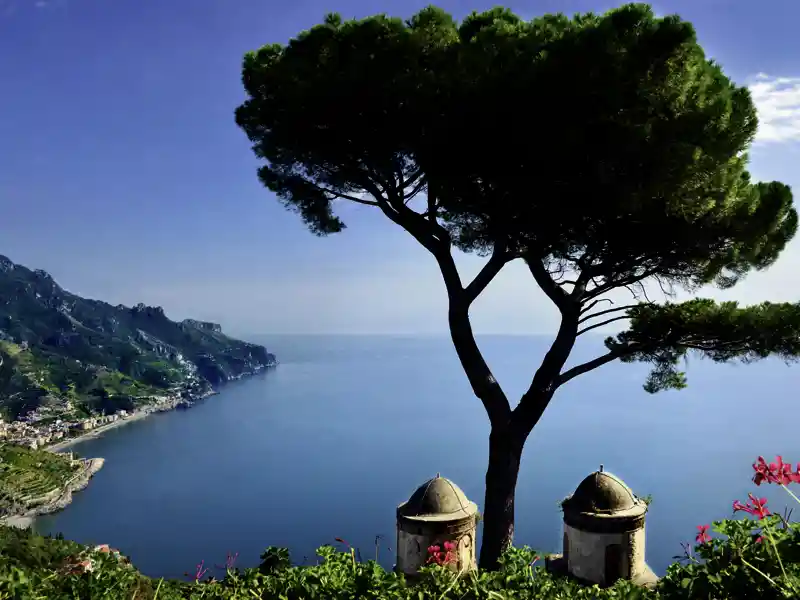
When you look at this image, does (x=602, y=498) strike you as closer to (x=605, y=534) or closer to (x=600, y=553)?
(x=605, y=534)

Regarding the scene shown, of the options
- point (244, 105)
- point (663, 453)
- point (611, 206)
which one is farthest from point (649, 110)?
point (663, 453)

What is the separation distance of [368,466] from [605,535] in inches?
2391

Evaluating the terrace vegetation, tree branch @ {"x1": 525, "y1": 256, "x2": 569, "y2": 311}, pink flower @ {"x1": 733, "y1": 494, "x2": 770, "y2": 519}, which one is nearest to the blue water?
the terrace vegetation

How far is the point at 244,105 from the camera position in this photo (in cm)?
750

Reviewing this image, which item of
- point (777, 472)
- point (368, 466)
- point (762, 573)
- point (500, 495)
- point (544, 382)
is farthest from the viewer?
point (368, 466)

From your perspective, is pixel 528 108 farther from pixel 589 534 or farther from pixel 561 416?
pixel 561 416

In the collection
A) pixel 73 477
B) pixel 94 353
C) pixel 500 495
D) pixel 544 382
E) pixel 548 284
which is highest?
pixel 548 284

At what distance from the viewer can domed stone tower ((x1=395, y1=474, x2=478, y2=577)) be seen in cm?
541

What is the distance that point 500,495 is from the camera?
6227 mm

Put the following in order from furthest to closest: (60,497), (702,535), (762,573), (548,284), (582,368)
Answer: (60,497), (548,284), (582,368), (702,535), (762,573)

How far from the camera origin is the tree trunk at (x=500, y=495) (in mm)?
6176

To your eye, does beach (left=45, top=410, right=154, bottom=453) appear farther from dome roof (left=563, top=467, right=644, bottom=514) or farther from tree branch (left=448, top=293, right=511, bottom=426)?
dome roof (left=563, top=467, right=644, bottom=514)

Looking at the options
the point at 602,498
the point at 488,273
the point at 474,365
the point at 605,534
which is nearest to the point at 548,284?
the point at 488,273

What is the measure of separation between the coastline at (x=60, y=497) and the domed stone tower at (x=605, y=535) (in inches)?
2159
